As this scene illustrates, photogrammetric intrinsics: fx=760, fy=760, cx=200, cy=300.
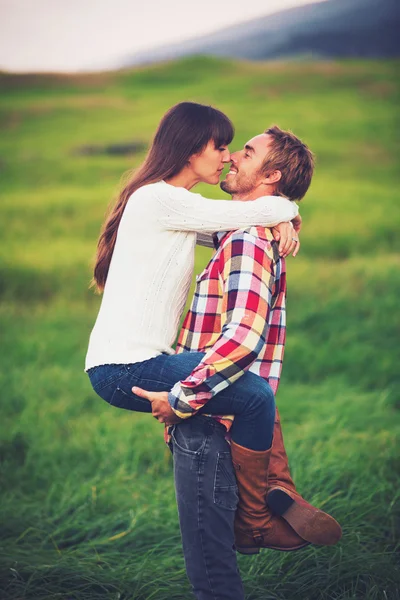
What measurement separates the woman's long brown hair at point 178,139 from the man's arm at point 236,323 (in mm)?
455

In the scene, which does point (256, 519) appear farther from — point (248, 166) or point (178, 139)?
point (178, 139)

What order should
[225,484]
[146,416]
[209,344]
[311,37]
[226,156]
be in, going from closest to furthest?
[225,484], [209,344], [226,156], [146,416], [311,37]

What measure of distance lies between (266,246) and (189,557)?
3.91ft

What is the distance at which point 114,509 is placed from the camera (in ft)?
15.9

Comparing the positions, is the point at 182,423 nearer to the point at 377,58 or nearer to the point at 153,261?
the point at 153,261

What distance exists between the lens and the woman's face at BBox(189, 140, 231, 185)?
309 cm

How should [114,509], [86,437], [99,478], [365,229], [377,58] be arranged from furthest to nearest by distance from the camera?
[377,58], [365,229], [86,437], [99,478], [114,509]

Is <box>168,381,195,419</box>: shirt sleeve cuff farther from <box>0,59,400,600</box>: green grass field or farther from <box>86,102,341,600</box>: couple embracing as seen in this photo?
<box>0,59,400,600</box>: green grass field

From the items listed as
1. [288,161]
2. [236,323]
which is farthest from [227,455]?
[288,161]

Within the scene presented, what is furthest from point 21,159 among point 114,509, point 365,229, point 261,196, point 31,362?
point 261,196

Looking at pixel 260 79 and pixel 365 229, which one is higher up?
pixel 260 79

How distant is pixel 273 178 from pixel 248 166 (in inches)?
4.5

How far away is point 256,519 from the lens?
2.83m

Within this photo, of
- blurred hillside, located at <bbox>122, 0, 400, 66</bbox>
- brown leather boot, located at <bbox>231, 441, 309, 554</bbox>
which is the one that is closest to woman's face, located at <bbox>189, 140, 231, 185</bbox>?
brown leather boot, located at <bbox>231, 441, 309, 554</bbox>
